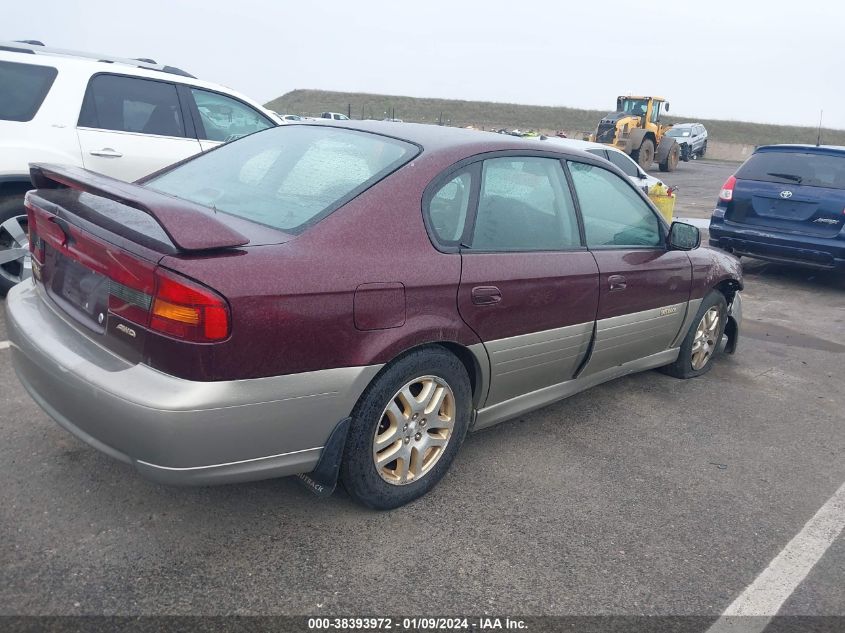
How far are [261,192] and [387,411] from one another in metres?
1.06

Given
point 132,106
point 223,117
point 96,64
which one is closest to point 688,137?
point 223,117

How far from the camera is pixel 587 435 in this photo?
12.9 ft

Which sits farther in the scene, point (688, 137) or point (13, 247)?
point (688, 137)

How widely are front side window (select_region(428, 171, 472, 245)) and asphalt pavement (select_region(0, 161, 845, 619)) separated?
1134 millimetres

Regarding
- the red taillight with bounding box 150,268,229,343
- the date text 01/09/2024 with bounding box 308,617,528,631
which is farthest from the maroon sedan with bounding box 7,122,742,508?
the date text 01/09/2024 with bounding box 308,617,528,631

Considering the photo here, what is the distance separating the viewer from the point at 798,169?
801cm

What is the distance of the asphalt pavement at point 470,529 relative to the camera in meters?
2.46

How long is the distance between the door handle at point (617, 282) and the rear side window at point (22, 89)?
411 centimetres

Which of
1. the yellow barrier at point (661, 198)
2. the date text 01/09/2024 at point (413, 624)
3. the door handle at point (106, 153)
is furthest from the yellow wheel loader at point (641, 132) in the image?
the date text 01/09/2024 at point (413, 624)

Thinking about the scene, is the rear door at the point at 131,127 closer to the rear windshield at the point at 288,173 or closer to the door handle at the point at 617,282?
the rear windshield at the point at 288,173

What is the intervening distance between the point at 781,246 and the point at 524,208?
18.5ft

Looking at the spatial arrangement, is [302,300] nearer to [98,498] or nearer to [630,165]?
[98,498]

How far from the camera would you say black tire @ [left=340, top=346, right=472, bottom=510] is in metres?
2.72

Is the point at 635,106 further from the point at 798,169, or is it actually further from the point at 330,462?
the point at 330,462
